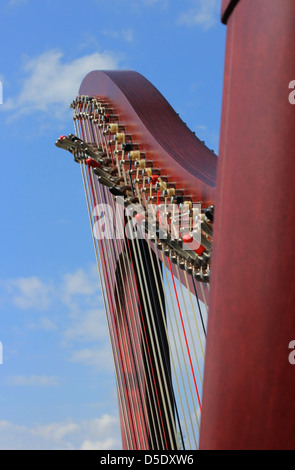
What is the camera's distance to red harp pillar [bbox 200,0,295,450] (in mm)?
617

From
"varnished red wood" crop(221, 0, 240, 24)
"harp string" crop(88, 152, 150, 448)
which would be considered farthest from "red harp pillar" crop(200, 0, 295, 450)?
"harp string" crop(88, 152, 150, 448)

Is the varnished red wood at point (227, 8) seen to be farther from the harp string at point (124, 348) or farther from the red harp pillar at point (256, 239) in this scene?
the harp string at point (124, 348)

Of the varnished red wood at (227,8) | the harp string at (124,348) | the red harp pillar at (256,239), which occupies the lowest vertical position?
the red harp pillar at (256,239)

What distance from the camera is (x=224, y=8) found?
685 mm

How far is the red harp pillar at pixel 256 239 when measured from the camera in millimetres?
617

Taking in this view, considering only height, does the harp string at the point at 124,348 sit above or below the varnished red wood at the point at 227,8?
above

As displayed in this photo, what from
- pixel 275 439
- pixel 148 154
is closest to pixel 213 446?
pixel 275 439

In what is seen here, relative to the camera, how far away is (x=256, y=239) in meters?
0.63

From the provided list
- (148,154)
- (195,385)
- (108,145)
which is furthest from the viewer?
(108,145)

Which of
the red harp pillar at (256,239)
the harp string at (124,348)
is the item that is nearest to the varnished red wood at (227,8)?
the red harp pillar at (256,239)

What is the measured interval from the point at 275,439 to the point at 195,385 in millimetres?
825

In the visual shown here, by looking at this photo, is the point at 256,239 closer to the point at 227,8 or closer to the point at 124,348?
the point at 227,8

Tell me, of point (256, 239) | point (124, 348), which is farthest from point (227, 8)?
point (124, 348)

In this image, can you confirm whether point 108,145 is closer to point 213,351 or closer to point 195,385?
point 195,385
